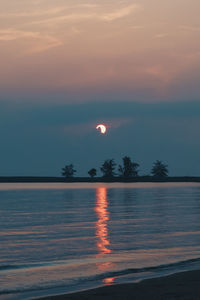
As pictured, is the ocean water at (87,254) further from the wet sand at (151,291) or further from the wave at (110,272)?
the wet sand at (151,291)

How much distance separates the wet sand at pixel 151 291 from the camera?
16.0 metres

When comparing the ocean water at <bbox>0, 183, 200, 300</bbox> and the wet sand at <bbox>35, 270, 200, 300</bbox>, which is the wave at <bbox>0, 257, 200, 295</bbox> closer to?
the ocean water at <bbox>0, 183, 200, 300</bbox>

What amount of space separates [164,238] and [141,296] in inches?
698

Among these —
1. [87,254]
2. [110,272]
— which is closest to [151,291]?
[110,272]

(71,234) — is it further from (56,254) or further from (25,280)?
(25,280)

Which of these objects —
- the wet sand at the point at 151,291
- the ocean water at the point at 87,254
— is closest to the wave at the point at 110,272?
the ocean water at the point at 87,254

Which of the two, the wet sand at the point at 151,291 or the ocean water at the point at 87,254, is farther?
the ocean water at the point at 87,254

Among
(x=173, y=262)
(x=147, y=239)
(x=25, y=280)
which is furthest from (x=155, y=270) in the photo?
(x=147, y=239)

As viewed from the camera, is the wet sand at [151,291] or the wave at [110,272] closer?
the wet sand at [151,291]

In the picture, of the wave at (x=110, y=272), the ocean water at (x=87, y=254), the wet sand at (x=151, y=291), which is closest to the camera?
→ the wet sand at (x=151, y=291)

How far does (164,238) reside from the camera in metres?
33.6

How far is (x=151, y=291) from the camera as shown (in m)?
16.8

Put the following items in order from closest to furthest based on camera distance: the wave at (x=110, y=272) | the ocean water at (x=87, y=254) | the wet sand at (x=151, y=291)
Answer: the wet sand at (x=151, y=291) → the wave at (x=110, y=272) → the ocean water at (x=87, y=254)

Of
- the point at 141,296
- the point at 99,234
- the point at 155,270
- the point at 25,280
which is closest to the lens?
the point at 141,296
